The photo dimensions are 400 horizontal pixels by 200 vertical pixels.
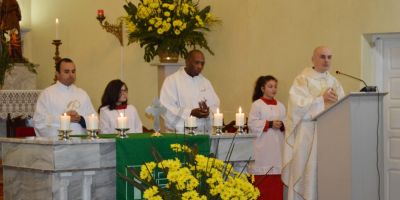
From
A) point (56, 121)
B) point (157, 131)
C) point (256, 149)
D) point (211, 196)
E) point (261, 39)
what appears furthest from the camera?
point (261, 39)

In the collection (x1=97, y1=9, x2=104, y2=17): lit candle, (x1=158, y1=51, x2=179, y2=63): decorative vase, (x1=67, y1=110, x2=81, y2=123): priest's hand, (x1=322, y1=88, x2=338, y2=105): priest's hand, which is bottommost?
(x1=67, y1=110, x2=81, y2=123): priest's hand

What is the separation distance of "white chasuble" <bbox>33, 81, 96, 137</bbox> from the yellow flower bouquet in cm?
254

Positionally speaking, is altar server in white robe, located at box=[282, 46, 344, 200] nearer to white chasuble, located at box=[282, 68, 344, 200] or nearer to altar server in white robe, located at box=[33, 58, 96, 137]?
white chasuble, located at box=[282, 68, 344, 200]

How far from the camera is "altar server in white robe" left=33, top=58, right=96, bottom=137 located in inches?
303

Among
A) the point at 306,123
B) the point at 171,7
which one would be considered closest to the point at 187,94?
the point at 306,123

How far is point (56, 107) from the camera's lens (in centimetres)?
799

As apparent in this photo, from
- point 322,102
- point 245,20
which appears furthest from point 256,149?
point 245,20

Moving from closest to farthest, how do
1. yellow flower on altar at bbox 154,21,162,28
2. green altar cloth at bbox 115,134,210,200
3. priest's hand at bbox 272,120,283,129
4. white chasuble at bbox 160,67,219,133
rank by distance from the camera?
green altar cloth at bbox 115,134,210,200, white chasuble at bbox 160,67,219,133, priest's hand at bbox 272,120,283,129, yellow flower on altar at bbox 154,21,162,28

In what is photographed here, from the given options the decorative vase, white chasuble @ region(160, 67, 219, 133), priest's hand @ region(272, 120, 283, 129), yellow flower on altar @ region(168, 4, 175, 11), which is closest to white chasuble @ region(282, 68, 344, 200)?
priest's hand @ region(272, 120, 283, 129)

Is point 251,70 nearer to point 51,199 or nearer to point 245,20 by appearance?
point 245,20

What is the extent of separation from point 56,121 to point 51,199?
1.33 m

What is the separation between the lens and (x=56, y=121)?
7.75 m

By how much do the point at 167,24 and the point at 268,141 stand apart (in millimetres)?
2027

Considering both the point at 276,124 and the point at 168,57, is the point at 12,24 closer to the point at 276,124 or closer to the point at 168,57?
the point at 168,57
